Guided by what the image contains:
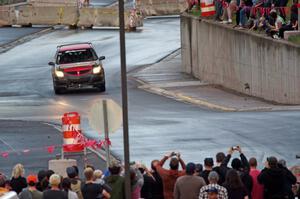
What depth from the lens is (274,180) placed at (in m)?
16.8

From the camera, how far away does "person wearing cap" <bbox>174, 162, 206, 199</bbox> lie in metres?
16.1

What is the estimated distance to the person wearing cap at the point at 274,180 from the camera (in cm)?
1677

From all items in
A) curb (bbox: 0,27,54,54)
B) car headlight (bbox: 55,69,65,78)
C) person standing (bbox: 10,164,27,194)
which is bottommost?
curb (bbox: 0,27,54,54)

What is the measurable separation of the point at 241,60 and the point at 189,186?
2701 cm

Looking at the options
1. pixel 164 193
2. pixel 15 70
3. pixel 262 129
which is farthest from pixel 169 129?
pixel 15 70

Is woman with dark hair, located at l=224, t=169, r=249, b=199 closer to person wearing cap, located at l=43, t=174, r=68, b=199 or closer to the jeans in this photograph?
person wearing cap, located at l=43, t=174, r=68, b=199

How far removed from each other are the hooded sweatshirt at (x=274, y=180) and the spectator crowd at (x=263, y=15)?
22.8 meters

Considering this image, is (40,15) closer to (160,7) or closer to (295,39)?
(160,7)

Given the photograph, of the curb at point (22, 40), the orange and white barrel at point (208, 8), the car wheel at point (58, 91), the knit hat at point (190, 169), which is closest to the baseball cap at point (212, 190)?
the knit hat at point (190, 169)

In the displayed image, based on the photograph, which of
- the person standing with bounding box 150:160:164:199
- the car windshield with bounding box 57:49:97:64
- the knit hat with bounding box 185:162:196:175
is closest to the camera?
the knit hat with bounding box 185:162:196:175

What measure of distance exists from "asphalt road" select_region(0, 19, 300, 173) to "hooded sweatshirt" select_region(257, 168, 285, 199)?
7.04m

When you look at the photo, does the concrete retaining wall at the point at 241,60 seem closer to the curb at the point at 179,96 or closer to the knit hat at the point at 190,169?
the curb at the point at 179,96

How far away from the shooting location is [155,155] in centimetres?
2627

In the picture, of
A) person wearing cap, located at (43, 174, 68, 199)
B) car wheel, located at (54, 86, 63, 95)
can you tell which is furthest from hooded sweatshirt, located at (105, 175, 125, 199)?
car wheel, located at (54, 86, 63, 95)
